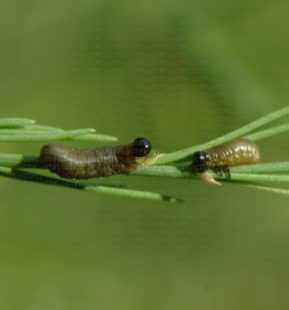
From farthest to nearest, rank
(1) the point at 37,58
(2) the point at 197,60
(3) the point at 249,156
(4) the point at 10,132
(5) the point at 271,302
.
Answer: (5) the point at 271,302 → (1) the point at 37,58 → (2) the point at 197,60 → (3) the point at 249,156 → (4) the point at 10,132

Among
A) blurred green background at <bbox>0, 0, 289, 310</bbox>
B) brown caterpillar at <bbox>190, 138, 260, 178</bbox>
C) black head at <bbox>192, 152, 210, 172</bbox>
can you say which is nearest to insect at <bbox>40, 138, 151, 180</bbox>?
black head at <bbox>192, 152, 210, 172</bbox>

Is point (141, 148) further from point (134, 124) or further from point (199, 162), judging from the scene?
point (134, 124)

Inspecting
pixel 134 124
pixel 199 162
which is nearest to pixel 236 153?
pixel 199 162

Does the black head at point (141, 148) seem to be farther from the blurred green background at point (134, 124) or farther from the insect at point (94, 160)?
the blurred green background at point (134, 124)

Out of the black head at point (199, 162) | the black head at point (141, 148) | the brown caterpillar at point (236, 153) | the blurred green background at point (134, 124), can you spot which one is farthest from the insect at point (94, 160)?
the blurred green background at point (134, 124)

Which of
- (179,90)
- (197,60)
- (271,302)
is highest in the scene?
(197,60)

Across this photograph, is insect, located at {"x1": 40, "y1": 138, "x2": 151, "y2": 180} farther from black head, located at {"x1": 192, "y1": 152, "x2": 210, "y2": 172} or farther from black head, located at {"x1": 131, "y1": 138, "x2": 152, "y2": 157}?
black head, located at {"x1": 192, "y1": 152, "x2": 210, "y2": 172}

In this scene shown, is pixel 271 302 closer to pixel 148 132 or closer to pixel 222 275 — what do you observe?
pixel 222 275

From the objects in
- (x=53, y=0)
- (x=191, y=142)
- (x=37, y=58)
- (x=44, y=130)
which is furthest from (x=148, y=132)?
(x=44, y=130)
